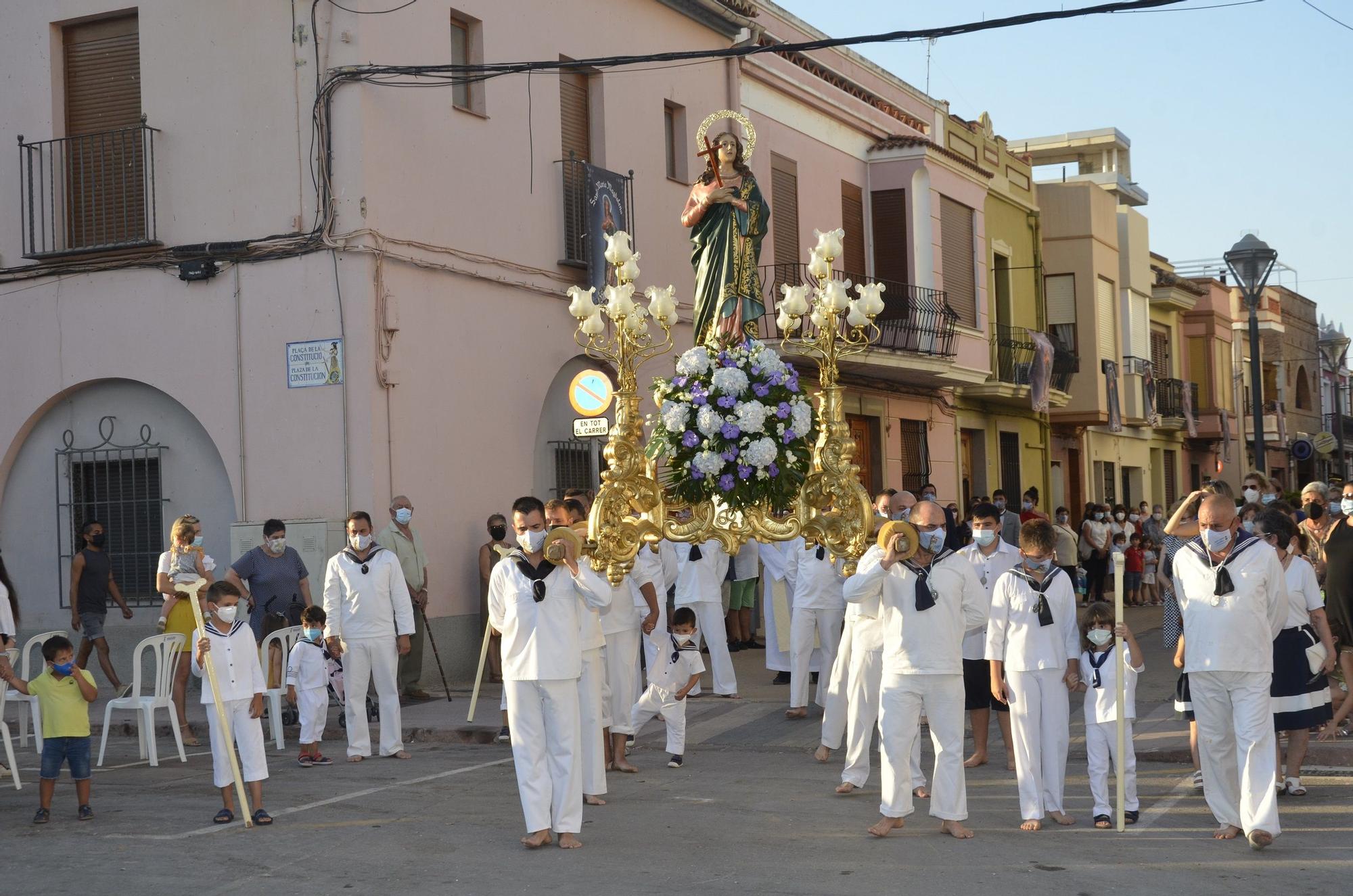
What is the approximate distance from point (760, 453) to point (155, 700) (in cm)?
525

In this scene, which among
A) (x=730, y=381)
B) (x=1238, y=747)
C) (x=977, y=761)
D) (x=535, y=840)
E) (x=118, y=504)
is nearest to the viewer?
(x=1238, y=747)

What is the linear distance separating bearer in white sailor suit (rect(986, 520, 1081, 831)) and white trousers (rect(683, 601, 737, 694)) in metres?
5.40

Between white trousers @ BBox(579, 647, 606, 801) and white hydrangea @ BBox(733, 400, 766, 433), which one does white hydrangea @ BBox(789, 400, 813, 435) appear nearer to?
white hydrangea @ BBox(733, 400, 766, 433)

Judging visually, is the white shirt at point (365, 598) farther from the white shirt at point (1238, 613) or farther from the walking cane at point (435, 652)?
the white shirt at point (1238, 613)

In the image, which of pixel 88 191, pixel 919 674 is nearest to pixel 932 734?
pixel 919 674

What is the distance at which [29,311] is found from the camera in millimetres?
16172

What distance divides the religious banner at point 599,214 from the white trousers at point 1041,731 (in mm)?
9501

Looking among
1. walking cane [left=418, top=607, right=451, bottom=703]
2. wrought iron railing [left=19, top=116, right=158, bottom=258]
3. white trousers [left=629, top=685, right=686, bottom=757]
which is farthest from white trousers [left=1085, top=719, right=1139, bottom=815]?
wrought iron railing [left=19, top=116, right=158, bottom=258]

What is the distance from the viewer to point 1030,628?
8.59 m

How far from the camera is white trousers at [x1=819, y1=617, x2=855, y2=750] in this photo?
34.3 feet

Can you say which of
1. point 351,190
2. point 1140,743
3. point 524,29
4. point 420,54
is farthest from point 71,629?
point 1140,743

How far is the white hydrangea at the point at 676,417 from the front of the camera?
32.9 ft

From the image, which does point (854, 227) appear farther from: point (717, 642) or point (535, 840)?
point (535, 840)

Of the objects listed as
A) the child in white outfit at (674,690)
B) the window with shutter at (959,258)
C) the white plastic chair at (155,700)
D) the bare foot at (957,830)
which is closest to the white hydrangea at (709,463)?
the child in white outfit at (674,690)
